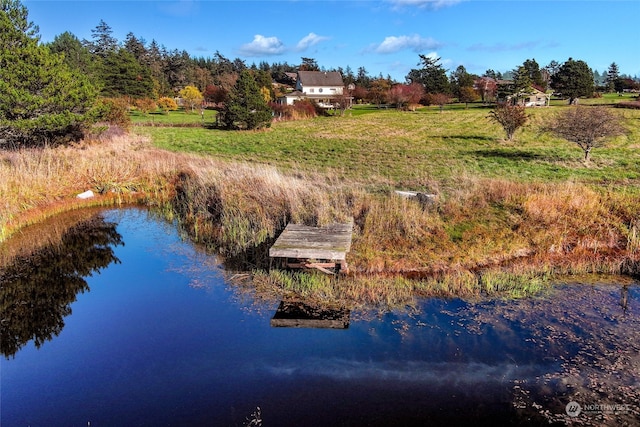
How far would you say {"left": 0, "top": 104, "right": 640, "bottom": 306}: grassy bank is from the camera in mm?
9766

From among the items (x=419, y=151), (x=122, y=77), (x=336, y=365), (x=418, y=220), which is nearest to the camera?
(x=336, y=365)

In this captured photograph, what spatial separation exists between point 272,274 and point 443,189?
7003 millimetres

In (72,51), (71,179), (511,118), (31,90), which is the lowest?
(71,179)

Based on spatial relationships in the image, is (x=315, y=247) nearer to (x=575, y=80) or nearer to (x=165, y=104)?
(x=165, y=104)

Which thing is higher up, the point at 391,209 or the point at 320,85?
the point at 320,85

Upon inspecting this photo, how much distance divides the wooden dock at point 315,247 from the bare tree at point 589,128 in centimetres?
1554

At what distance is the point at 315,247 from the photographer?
948 cm

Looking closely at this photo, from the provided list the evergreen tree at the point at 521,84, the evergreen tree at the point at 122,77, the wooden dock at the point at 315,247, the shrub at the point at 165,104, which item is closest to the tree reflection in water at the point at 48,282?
the wooden dock at the point at 315,247

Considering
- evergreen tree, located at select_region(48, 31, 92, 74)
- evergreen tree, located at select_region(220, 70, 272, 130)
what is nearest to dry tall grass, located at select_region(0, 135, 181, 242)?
evergreen tree, located at select_region(220, 70, 272, 130)

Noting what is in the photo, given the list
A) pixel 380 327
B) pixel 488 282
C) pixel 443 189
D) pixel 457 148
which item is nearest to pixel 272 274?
pixel 380 327

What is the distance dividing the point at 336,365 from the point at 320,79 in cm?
7870

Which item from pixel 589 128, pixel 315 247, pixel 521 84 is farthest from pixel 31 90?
pixel 521 84

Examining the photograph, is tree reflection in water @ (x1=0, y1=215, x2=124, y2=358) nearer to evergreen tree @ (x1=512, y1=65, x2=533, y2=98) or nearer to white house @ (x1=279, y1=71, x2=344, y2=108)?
evergreen tree @ (x1=512, y1=65, x2=533, y2=98)

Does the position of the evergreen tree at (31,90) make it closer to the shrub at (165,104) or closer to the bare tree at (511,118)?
the bare tree at (511,118)
